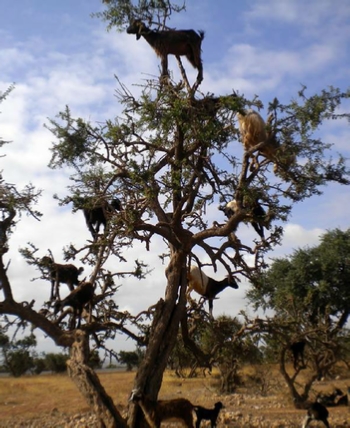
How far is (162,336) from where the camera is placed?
284 inches

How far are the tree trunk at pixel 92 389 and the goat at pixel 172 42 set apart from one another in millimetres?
3762

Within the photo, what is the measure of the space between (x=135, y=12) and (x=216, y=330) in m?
4.88

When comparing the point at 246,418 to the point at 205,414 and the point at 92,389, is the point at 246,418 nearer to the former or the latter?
the point at 205,414

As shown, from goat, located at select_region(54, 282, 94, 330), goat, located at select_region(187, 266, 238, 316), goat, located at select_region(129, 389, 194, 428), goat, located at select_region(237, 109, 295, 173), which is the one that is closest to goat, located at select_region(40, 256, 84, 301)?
goat, located at select_region(54, 282, 94, 330)

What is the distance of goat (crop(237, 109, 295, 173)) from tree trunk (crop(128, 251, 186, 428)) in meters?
1.86

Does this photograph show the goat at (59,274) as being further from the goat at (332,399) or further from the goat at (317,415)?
the goat at (332,399)

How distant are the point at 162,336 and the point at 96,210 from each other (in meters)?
2.10

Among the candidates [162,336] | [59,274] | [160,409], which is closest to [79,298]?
[59,274]

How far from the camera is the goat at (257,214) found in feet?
21.8

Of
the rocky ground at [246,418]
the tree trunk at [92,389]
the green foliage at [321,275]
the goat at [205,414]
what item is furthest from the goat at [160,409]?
the green foliage at [321,275]

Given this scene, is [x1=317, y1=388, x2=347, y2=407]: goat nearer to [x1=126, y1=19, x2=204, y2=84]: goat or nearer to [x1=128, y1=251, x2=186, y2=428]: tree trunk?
[x1=128, y1=251, x2=186, y2=428]: tree trunk

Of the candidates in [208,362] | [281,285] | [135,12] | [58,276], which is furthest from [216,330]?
[281,285]

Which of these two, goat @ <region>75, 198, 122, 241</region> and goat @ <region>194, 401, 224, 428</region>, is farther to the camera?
goat @ <region>194, 401, 224, 428</region>

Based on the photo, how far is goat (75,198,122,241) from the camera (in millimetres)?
7267
